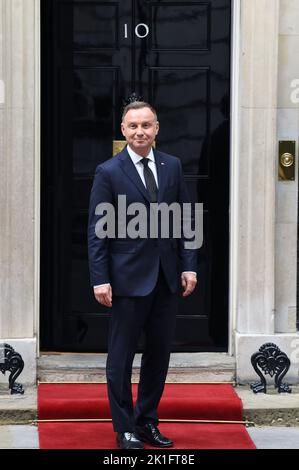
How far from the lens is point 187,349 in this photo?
8945mm

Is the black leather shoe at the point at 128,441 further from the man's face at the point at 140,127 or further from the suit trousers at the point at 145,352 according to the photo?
the man's face at the point at 140,127

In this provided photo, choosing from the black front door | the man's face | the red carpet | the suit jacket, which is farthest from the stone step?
the man's face

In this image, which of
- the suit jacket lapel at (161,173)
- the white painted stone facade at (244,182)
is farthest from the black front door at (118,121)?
the suit jacket lapel at (161,173)

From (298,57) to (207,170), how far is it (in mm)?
1039

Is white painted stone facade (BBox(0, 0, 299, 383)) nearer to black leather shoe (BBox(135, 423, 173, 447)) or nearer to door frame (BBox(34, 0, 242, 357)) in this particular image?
door frame (BBox(34, 0, 242, 357))

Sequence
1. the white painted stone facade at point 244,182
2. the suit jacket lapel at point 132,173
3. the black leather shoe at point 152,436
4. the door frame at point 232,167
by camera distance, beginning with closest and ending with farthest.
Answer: the suit jacket lapel at point 132,173, the black leather shoe at point 152,436, the white painted stone facade at point 244,182, the door frame at point 232,167

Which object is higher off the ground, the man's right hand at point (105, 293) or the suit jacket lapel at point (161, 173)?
the suit jacket lapel at point (161, 173)

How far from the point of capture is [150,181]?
724 centimetres

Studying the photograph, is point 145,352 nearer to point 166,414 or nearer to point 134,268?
point 134,268

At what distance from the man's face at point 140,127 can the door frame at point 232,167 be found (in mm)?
1423

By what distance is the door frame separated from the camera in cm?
848

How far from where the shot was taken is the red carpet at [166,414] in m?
7.51
